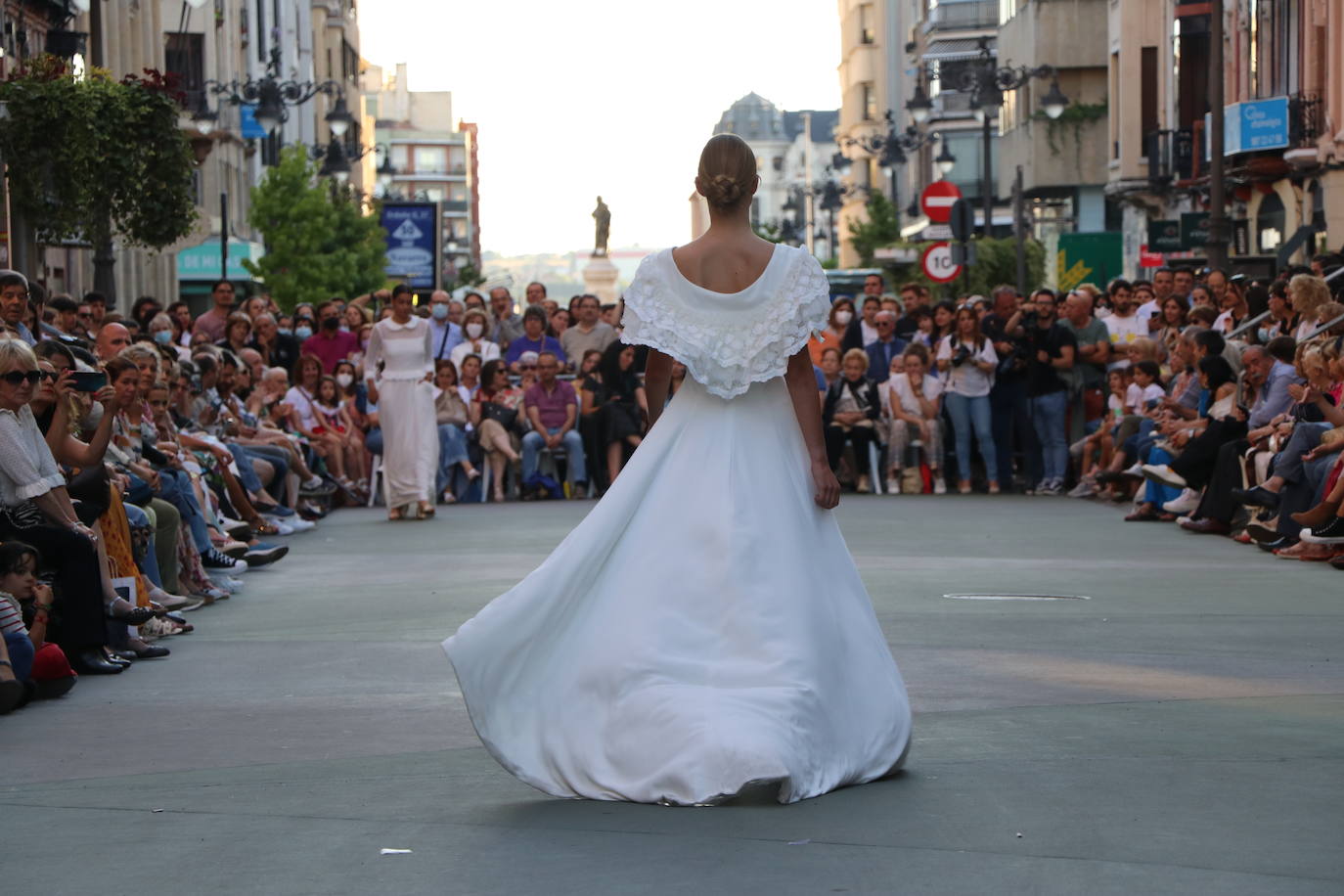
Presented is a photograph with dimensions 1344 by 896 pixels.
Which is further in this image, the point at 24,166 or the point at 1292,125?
the point at 1292,125

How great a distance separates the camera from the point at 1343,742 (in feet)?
27.3

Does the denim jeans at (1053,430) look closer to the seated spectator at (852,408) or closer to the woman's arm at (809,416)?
the seated spectator at (852,408)

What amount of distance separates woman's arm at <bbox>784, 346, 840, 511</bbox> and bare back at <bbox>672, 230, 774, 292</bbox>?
33cm

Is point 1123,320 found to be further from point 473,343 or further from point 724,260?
point 724,260

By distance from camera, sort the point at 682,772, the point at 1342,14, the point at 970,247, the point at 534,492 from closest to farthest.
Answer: the point at 682,772
the point at 534,492
the point at 970,247
the point at 1342,14

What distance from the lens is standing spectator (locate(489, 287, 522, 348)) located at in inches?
1112

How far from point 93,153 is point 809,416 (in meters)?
18.8

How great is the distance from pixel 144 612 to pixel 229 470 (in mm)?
6892

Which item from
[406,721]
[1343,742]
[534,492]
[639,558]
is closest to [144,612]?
[406,721]

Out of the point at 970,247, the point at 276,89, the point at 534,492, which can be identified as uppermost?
the point at 276,89

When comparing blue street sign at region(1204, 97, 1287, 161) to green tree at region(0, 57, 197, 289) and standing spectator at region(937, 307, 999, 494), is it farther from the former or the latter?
green tree at region(0, 57, 197, 289)

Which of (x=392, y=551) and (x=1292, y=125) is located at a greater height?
(x=1292, y=125)

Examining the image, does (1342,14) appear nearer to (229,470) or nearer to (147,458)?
(229,470)

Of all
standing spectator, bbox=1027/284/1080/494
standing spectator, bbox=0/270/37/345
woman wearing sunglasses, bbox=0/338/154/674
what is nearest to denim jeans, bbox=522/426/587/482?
standing spectator, bbox=1027/284/1080/494
